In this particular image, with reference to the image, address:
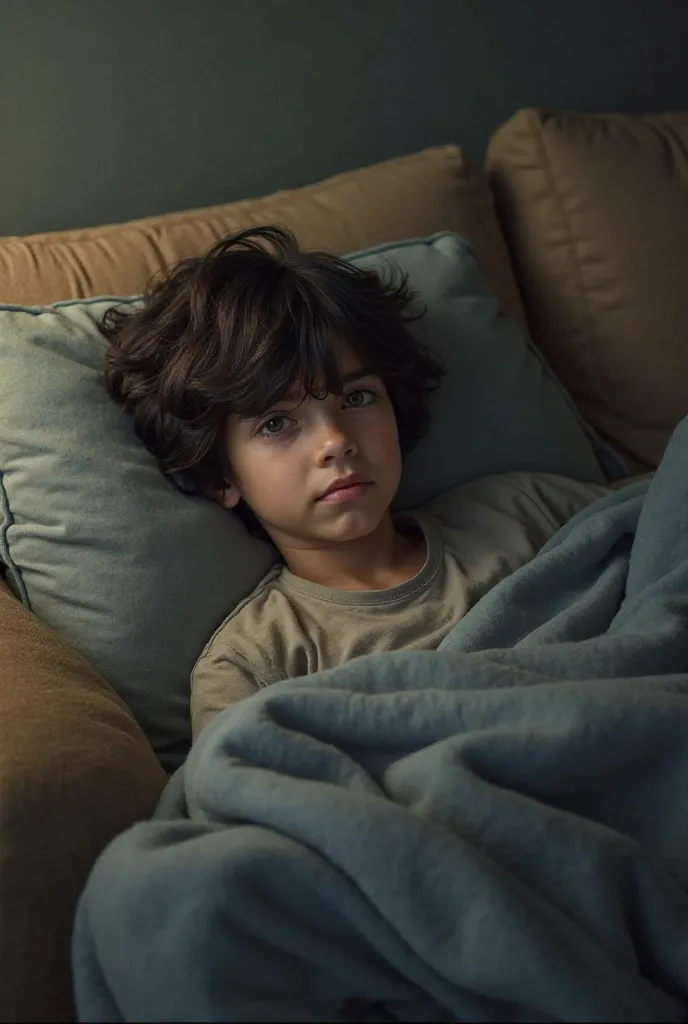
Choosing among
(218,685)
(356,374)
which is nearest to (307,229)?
(356,374)

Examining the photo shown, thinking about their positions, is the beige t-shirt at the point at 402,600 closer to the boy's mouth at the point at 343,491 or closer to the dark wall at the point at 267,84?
the boy's mouth at the point at 343,491

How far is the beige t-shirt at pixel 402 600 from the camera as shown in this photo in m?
1.23

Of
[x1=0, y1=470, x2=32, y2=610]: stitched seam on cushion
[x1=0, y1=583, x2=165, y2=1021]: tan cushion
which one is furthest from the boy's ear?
[x1=0, y1=583, x2=165, y2=1021]: tan cushion

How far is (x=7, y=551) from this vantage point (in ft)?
4.25

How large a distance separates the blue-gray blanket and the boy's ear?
0.43m

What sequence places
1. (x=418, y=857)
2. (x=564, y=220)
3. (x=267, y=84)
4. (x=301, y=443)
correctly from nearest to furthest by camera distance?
(x=418, y=857) → (x=301, y=443) → (x=564, y=220) → (x=267, y=84)

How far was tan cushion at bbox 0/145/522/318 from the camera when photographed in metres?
1.50

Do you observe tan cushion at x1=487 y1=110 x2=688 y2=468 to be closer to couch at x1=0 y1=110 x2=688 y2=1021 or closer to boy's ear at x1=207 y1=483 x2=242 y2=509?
couch at x1=0 y1=110 x2=688 y2=1021

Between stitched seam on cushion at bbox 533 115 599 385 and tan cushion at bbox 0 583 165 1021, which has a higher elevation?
stitched seam on cushion at bbox 533 115 599 385

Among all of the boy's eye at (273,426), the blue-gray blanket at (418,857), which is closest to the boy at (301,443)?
the boy's eye at (273,426)

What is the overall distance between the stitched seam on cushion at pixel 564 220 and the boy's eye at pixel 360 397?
1.57 feet

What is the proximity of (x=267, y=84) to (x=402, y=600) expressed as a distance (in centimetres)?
92

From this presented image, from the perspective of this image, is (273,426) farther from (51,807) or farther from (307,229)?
(51,807)

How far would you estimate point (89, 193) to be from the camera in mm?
1785
